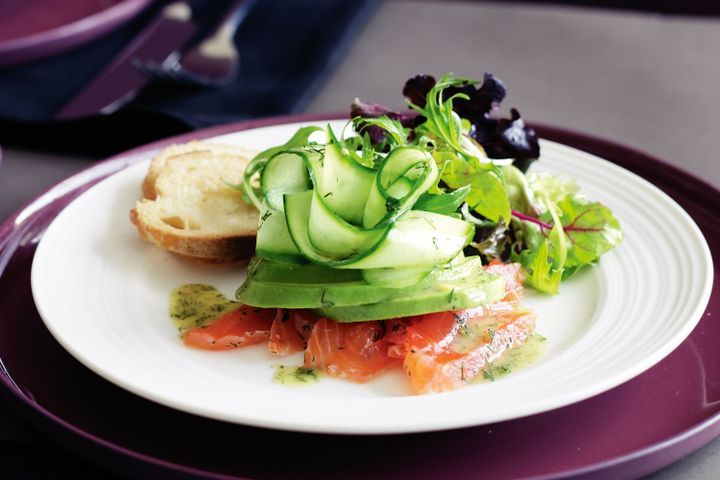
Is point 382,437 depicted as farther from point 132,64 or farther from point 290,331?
point 132,64

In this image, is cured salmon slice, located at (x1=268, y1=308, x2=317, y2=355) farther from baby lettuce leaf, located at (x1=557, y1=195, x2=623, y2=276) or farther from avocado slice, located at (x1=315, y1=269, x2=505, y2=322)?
baby lettuce leaf, located at (x1=557, y1=195, x2=623, y2=276)

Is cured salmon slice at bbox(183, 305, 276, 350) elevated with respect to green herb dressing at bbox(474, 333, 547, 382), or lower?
elevated

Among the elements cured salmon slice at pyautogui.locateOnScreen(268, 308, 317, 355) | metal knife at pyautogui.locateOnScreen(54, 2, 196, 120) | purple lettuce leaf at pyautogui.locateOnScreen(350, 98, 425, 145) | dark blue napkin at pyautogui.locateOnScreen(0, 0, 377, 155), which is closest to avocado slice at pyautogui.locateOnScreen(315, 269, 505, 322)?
cured salmon slice at pyautogui.locateOnScreen(268, 308, 317, 355)

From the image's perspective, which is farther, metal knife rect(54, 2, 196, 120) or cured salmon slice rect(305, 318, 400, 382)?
metal knife rect(54, 2, 196, 120)

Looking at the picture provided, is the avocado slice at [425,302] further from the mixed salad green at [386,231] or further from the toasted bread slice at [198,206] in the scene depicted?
the toasted bread slice at [198,206]

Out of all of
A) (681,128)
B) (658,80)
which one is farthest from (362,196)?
(658,80)

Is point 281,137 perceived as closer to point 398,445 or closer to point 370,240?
point 370,240

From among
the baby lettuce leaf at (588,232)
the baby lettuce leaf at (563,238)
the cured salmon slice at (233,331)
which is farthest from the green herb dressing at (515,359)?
the cured salmon slice at (233,331)
